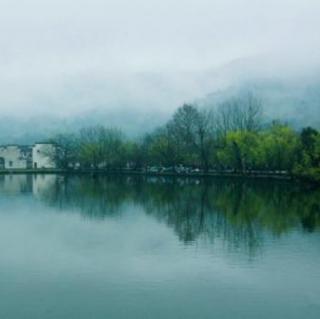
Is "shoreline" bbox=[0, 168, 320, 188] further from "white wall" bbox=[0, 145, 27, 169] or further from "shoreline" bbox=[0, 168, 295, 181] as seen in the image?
"white wall" bbox=[0, 145, 27, 169]

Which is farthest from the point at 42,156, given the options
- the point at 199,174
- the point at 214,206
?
the point at 214,206

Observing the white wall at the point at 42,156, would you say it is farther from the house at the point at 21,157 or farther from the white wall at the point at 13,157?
the white wall at the point at 13,157

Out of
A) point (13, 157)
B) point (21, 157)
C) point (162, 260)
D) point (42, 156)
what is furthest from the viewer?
point (21, 157)

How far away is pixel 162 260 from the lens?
655 inches

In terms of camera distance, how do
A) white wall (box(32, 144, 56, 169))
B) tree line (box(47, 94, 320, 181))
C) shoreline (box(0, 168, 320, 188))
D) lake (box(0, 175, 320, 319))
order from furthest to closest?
white wall (box(32, 144, 56, 169)) → tree line (box(47, 94, 320, 181)) → shoreline (box(0, 168, 320, 188)) → lake (box(0, 175, 320, 319))

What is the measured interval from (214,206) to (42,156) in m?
55.6

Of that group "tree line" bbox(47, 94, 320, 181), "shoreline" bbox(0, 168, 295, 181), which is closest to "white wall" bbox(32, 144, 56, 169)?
"tree line" bbox(47, 94, 320, 181)

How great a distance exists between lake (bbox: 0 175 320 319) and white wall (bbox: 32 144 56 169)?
4788 centimetres

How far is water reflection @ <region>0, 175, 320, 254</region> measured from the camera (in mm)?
21547

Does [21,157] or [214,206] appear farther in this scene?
[21,157]

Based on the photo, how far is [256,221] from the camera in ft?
78.8

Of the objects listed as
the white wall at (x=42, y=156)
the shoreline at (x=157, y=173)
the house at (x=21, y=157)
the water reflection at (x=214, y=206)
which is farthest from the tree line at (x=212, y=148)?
the house at (x=21, y=157)

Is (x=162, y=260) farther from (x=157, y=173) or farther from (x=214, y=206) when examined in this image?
(x=157, y=173)

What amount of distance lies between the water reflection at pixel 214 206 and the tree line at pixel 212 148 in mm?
7506
